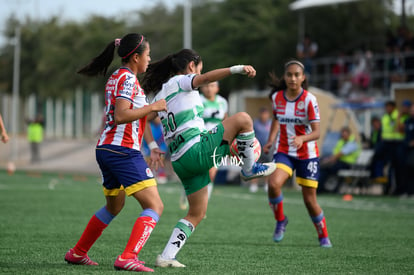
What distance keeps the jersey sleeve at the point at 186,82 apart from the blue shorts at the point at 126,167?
0.71 meters

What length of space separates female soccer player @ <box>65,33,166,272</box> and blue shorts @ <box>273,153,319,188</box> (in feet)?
9.20

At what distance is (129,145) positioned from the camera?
6.61 m

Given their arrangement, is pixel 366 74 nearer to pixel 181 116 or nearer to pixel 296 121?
pixel 296 121

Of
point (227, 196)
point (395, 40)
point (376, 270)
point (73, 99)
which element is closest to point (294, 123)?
point (376, 270)

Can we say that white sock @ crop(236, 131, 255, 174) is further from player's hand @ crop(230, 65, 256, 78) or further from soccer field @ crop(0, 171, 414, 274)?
soccer field @ crop(0, 171, 414, 274)

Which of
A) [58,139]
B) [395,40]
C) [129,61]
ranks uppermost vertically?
[395,40]

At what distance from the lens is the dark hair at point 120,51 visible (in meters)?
6.64

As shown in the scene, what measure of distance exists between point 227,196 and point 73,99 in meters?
34.5

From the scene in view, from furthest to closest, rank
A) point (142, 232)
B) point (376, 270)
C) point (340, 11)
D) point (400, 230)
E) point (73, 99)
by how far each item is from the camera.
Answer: point (73, 99)
point (340, 11)
point (400, 230)
point (376, 270)
point (142, 232)

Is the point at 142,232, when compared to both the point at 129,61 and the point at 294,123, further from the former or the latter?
the point at 294,123

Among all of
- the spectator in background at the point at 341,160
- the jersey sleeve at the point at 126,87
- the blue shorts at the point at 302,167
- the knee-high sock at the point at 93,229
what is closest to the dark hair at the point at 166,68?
the jersey sleeve at the point at 126,87

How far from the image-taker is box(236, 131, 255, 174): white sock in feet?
22.0

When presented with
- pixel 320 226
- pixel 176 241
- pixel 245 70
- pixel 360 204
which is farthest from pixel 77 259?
Result: pixel 360 204

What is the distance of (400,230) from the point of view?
419 inches
